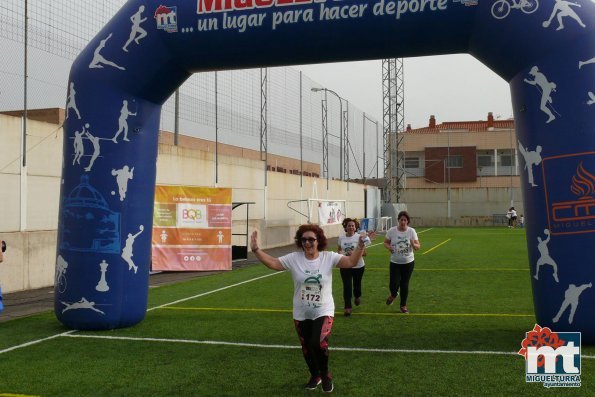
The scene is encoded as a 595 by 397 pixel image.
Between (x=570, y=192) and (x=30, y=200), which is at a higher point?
(x=30, y=200)

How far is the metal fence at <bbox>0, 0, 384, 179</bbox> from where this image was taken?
12.7 m

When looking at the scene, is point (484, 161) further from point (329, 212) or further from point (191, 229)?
point (191, 229)

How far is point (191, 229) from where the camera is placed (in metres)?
17.5

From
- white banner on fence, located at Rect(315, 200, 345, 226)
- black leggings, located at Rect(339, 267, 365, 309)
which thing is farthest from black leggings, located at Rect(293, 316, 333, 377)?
white banner on fence, located at Rect(315, 200, 345, 226)

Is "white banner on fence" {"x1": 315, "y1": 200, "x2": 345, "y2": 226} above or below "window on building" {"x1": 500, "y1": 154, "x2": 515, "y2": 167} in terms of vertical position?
below

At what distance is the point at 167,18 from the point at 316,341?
5.21 metres

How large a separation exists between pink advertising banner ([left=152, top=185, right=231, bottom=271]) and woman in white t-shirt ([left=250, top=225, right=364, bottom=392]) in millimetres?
11504

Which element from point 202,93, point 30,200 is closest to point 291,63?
point 30,200

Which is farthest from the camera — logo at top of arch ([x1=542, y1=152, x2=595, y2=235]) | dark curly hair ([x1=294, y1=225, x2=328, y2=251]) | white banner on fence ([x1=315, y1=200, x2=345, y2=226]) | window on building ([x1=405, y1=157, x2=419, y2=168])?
window on building ([x1=405, y1=157, x2=419, y2=168])

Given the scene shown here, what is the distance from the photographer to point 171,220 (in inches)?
677

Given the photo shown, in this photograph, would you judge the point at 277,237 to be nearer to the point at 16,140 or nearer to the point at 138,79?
the point at 16,140

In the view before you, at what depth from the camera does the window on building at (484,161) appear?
61344mm

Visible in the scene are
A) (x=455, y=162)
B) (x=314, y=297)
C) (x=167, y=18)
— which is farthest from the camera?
(x=455, y=162)

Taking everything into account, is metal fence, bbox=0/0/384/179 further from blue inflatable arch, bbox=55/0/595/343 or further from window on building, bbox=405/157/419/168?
window on building, bbox=405/157/419/168
